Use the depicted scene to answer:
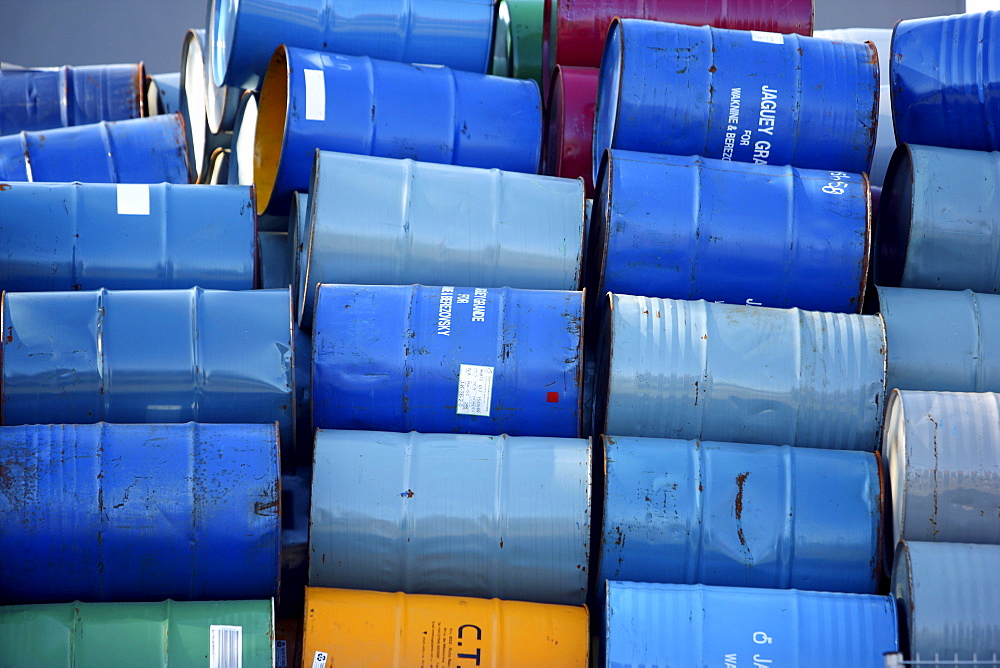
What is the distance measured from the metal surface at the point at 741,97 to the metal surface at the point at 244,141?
1.81 meters

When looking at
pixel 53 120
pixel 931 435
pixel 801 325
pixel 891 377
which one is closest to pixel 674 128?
pixel 801 325

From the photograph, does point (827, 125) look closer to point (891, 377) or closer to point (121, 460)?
point (891, 377)

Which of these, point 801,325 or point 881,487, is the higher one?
point 801,325

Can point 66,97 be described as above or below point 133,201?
above

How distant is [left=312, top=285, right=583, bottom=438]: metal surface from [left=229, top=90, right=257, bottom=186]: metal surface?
163 centimetres

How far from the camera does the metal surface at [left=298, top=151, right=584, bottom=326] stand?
4.13 meters

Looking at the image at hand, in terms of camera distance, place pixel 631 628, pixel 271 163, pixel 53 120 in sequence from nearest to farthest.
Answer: pixel 631 628 < pixel 271 163 < pixel 53 120

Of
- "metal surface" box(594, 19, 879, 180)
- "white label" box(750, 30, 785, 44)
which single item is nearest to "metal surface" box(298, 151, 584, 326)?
"metal surface" box(594, 19, 879, 180)

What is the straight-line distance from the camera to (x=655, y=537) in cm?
368

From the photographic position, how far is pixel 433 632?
344cm

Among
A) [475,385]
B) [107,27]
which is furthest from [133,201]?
[107,27]

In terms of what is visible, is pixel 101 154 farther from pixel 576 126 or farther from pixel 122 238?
pixel 576 126

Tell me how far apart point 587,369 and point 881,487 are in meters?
1.18

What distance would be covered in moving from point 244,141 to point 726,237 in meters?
2.54
